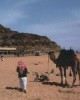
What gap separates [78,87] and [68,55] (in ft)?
5.77

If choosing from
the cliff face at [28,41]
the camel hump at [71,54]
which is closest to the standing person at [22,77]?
the camel hump at [71,54]

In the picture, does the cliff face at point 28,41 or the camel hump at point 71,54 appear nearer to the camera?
the camel hump at point 71,54

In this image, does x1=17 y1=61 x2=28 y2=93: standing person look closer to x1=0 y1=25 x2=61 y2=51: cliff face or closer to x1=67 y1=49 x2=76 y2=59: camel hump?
x1=67 y1=49 x2=76 y2=59: camel hump

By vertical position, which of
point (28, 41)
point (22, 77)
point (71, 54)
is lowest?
point (22, 77)

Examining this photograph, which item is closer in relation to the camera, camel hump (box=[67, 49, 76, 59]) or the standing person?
the standing person

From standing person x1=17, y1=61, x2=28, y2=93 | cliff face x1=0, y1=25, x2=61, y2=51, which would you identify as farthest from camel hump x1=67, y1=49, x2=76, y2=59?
cliff face x1=0, y1=25, x2=61, y2=51

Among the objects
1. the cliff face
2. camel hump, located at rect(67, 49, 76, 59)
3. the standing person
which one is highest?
the cliff face

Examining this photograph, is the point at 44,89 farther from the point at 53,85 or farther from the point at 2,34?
the point at 2,34

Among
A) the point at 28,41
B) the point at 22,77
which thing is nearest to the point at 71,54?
the point at 22,77

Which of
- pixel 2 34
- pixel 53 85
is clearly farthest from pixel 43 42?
pixel 53 85

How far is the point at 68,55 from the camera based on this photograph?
20.4m

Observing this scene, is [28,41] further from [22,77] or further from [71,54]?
[22,77]

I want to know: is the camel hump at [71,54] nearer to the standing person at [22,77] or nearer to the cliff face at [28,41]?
the standing person at [22,77]

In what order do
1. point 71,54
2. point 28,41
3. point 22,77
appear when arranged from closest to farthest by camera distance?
point 22,77 < point 71,54 < point 28,41
